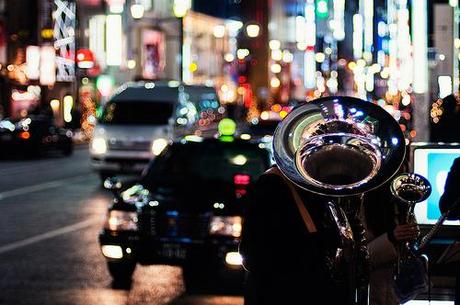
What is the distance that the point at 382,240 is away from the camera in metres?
5.49

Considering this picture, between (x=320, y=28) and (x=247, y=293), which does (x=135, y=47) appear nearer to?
(x=320, y=28)

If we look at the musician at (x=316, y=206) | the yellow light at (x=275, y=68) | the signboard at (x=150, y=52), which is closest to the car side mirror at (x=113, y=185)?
the musician at (x=316, y=206)

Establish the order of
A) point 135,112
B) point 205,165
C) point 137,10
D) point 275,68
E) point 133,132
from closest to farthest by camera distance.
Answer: point 205,165 < point 133,132 < point 135,112 < point 137,10 < point 275,68

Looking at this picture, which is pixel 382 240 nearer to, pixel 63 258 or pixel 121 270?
pixel 121 270

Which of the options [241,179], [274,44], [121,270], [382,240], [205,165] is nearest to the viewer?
[382,240]

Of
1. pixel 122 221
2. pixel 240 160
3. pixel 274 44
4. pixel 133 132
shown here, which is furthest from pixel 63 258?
pixel 274 44

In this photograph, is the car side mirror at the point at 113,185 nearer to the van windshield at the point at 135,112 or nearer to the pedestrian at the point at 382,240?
the pedestrian at the point at 382,240

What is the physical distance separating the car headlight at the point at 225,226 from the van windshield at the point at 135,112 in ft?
49.2

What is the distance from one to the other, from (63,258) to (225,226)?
124 inches

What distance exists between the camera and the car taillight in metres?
10.8

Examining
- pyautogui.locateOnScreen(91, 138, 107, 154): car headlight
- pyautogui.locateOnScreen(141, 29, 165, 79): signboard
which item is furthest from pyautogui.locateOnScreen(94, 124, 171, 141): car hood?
pyautogui.locateOnScreen(141, 29, 165, 79): signboard

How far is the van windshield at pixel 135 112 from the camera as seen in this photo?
2527cm

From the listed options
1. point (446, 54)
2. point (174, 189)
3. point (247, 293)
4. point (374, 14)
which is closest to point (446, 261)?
point (247, 293)

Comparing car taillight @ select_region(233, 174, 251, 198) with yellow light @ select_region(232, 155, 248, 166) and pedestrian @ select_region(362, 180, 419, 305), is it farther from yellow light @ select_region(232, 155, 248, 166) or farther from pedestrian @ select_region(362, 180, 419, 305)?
pedestrian @ select_region(362, 180, 419, 305)
